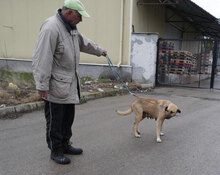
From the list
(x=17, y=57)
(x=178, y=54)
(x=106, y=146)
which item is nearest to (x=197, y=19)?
(x=178, y=54)

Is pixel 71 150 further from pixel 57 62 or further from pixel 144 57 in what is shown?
pixel 144 57

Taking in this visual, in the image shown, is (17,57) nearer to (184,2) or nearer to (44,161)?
(184,2)

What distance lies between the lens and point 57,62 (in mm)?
3160

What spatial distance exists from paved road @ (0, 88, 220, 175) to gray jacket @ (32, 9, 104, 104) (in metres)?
0.99

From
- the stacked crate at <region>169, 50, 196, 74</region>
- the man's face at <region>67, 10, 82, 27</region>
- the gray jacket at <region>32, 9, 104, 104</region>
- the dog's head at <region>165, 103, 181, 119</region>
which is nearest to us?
the gray jacket at <region>32, 9, 104, 104</region>

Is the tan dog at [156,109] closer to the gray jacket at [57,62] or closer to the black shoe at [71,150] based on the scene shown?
the black shoe at [71,150]

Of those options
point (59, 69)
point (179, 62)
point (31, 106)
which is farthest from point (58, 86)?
point (179, 62)

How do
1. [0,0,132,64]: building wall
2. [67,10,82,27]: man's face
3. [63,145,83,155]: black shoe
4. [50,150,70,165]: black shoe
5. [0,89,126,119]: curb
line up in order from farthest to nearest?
[0,0,132,64]: building wall → [0,89,126,119]: curb → [63,145,83,155]: black shoe → [50,150,70,165]: black shoe → [67,10,82,27]: man's face

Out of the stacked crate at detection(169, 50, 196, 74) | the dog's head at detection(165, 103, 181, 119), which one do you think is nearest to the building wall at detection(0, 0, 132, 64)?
the stacked crate at detection(169, 50, 196, 74)

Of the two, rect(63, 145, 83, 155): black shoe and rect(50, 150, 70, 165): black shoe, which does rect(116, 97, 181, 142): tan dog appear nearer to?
rect(63, 145, 83, 155): black shoe

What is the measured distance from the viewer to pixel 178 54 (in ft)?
37.8

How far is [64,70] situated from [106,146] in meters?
1.60

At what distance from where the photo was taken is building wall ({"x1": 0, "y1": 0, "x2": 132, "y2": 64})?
34.1 feet

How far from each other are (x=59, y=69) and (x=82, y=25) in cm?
841
